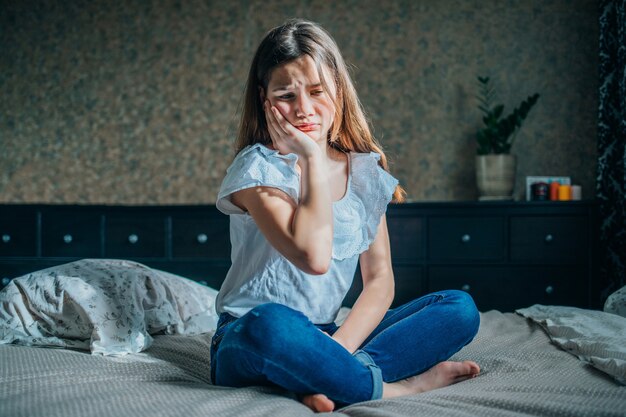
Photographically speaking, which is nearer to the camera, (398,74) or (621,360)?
(621,360)

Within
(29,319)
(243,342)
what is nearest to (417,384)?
(243,342)

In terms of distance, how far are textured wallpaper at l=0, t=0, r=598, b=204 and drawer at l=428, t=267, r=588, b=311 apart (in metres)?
0.70

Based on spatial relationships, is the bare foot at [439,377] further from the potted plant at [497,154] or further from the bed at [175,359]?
the potted plant at [497,154]

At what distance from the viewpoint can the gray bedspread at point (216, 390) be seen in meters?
1.09

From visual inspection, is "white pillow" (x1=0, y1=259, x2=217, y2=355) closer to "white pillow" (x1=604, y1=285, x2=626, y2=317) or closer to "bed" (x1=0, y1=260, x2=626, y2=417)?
"bed" (x1=0, y1=260, x2=626, y2=417)

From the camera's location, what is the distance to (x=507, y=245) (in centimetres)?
302

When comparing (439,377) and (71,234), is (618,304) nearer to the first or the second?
(439,377)

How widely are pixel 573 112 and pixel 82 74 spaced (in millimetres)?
2893

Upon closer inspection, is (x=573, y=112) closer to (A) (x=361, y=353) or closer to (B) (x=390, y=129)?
(B) (x=390, y=129)

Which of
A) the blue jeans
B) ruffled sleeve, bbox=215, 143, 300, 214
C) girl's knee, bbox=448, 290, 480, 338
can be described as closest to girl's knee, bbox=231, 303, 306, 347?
the blue jeans

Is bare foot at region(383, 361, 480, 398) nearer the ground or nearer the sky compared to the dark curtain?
nearer the ground

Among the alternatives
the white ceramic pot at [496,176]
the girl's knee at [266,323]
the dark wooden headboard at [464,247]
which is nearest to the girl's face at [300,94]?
the girl's knee at [266,323]

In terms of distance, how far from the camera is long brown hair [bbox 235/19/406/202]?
4.92 feet

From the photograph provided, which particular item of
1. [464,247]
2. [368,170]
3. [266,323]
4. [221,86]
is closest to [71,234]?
[221,86]
